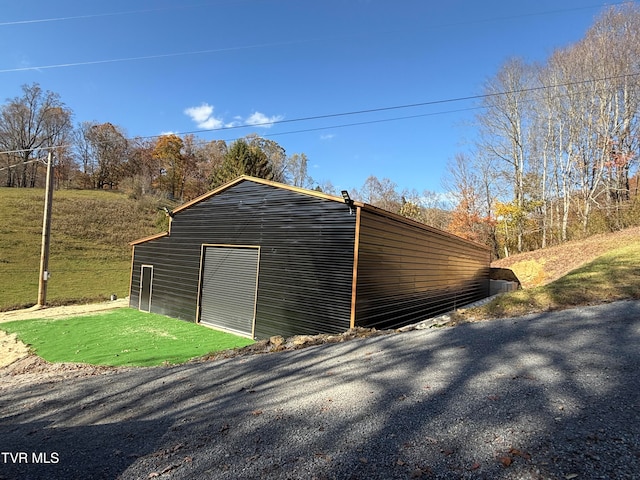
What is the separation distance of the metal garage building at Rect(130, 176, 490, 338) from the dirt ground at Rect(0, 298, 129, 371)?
3354 mm

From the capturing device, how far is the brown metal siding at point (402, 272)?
7496mm

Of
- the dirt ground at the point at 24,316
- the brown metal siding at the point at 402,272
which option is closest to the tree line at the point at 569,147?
the brown metal siding at the point at 402,272

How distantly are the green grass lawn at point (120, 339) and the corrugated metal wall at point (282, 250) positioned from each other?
1.06m

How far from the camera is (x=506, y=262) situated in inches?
808

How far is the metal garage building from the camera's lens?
7.50 m

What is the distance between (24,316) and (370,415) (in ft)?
50.0

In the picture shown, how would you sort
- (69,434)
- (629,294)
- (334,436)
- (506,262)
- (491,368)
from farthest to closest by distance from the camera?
1. (506,262)
2. (629,294)
3. (491,368)
4. (69,434)
5. (334,436)

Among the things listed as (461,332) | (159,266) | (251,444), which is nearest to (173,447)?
(251,444)

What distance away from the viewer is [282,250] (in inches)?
341

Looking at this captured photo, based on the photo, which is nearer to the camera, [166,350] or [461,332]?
[461,332]

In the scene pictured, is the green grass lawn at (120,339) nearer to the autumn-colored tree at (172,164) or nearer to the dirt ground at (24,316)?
the dirt ground at (24,316)

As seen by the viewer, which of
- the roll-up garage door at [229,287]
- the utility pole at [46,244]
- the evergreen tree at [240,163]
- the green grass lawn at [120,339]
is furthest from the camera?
the evergreen tree at [240,163]

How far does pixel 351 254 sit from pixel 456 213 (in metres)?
21.4

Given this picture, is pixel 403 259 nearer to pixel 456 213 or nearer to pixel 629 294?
pixel 629 294
